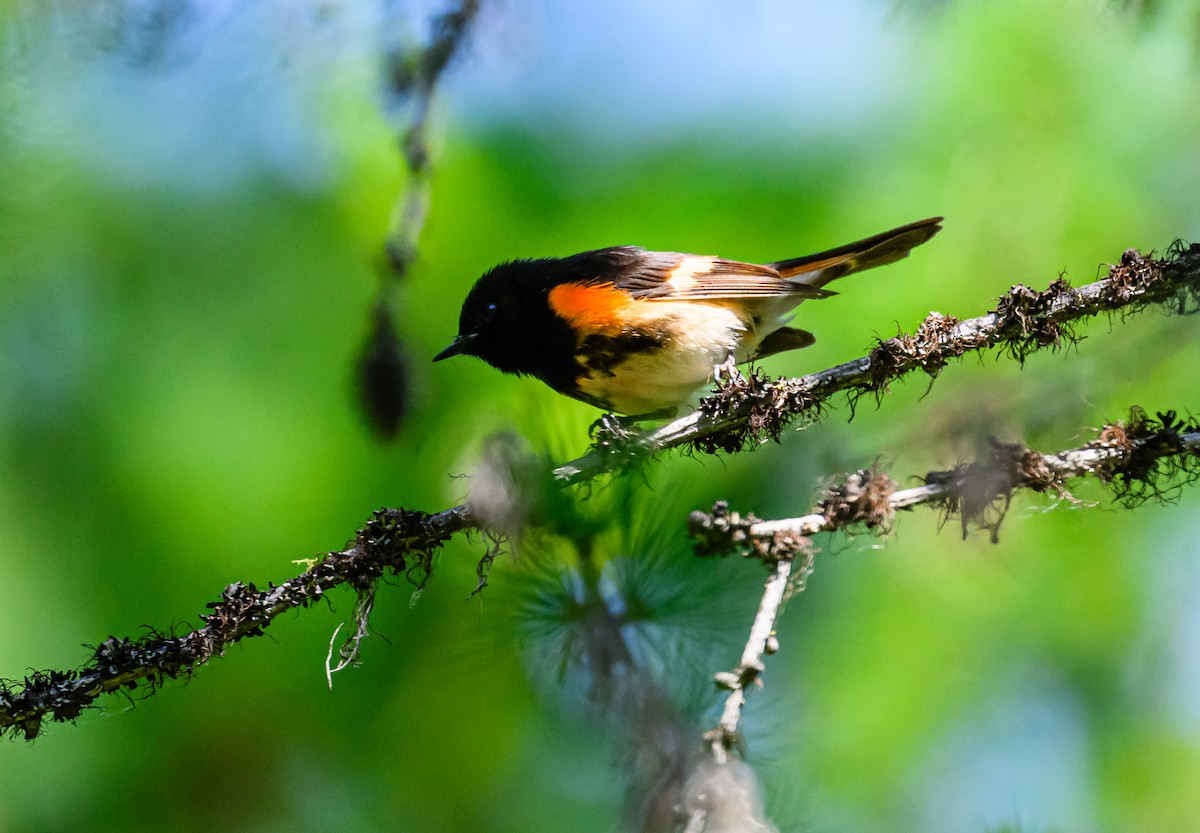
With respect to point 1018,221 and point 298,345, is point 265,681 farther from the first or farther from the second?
point 1018,221

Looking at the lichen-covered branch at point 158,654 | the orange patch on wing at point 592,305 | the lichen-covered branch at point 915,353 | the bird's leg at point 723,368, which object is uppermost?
the orange patch on wing at point 592,305

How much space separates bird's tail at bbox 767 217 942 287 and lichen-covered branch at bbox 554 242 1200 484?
1.00m

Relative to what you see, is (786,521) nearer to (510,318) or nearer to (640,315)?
(640,315)

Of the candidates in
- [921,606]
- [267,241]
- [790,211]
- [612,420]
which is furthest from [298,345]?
[921,606]

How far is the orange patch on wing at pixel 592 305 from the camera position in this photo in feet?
11.3

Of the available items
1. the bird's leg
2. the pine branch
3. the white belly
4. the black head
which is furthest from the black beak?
the pine branch

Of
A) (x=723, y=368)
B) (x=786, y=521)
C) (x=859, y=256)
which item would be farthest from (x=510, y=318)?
(x=786, y=521)

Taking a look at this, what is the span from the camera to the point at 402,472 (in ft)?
13.6

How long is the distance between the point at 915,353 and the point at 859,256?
127 cm

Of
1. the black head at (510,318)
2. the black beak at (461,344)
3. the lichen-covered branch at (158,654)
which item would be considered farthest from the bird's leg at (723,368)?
the lichen-covered branch at (158,654)

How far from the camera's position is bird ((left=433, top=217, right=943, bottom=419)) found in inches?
136

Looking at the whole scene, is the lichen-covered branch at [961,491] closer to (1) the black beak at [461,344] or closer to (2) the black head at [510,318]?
(2) the black head at [510,318]

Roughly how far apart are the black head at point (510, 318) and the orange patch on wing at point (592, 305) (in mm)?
70

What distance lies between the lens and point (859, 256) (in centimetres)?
351
